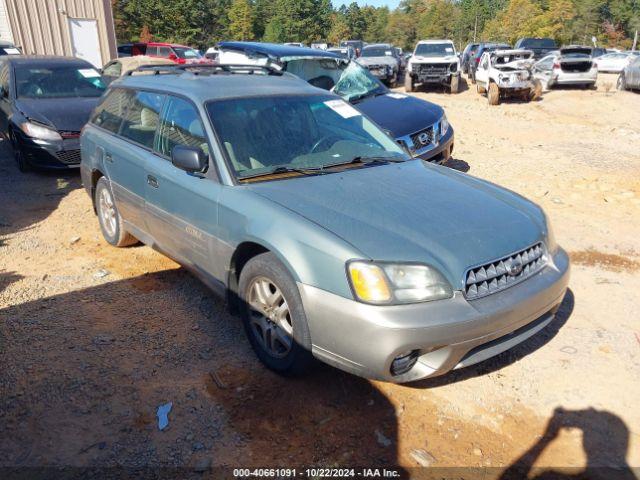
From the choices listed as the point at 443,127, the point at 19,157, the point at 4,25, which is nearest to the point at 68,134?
the point at 19,157

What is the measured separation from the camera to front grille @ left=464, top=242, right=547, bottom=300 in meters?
2.72

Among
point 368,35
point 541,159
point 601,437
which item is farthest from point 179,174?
point 368,35

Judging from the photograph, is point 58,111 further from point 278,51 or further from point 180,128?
point 180,128

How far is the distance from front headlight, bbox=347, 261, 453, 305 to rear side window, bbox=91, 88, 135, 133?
3.16 m

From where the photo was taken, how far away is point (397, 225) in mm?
2912

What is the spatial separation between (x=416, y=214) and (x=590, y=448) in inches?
58.4

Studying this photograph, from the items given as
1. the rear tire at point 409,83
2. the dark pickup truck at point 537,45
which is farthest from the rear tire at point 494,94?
the dark pickup truck at point 537,45

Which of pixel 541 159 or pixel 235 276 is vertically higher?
pixel 235 276

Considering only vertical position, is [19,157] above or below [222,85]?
below

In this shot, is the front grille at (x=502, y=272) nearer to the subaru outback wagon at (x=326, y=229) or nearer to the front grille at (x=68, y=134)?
the subaru outback wagon at (x=326, y=229)

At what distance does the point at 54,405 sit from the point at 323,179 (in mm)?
2063

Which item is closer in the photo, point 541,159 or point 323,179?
point 323,179

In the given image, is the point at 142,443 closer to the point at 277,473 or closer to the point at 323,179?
the point at 277,473

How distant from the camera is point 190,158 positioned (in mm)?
3422
